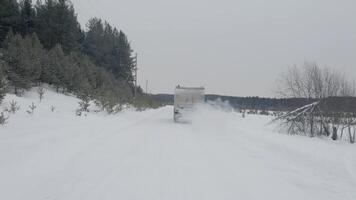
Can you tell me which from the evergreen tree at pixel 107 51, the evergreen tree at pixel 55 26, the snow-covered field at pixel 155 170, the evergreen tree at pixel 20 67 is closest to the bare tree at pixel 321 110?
the snow-covered field at pixel 155 170

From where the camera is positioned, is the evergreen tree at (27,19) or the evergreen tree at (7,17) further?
the evergreen tree at (27,19)

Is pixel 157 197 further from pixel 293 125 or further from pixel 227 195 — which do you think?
→ pixel 293 125

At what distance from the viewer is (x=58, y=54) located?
36.7 m

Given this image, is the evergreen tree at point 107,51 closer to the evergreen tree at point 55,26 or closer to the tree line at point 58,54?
the tree line at point 58,54

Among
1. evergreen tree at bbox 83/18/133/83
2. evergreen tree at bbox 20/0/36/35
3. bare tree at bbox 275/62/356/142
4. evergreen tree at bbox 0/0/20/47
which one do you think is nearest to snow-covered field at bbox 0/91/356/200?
bare tree at bbox 275/62/356/142

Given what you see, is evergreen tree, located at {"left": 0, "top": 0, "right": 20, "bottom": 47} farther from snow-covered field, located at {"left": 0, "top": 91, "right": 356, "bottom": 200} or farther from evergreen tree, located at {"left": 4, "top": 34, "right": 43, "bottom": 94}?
snow-covered field, located at {"left": 0, "top": 91, "right": 356, "bottom": 200}

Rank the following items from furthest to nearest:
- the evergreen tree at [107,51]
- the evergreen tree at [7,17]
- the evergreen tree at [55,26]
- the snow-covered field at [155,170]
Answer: the evergreen tree at [107,51] → the evergreen tree at [55,26] → the evergreen tree at [7,17] → the snow-covered field at [155,170]

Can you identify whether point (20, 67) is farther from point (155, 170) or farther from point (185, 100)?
point (155, 170)

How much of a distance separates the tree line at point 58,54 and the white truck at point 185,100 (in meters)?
5.15

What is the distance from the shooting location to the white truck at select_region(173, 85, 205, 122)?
27.6 metres

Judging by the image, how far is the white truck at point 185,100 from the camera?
90.5ft

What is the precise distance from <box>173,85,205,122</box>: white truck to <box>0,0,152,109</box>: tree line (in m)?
5.15

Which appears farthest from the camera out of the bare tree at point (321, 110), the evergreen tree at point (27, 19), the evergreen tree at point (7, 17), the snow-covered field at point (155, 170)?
the evergreen tree at point (27, 19)

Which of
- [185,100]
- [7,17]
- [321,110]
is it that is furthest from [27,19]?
[321,110]
